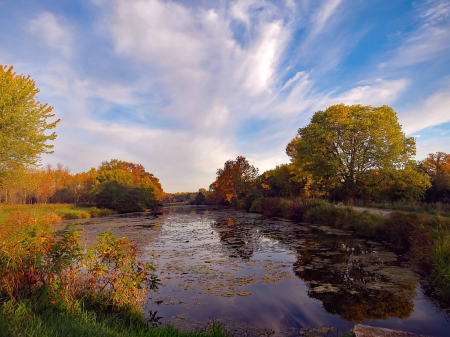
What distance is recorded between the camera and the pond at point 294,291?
515cm

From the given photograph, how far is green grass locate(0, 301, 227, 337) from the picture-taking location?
3113 mm

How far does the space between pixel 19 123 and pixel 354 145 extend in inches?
1229

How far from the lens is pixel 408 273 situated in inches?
307

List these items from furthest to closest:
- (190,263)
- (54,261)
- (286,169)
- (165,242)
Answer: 1. (286,169)
2. (165,242)
3. (190,263)
4. (54,261)

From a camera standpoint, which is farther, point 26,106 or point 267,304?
point 26,106

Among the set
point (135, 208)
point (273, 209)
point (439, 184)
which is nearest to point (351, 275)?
point (273, 209)

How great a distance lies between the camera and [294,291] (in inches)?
272

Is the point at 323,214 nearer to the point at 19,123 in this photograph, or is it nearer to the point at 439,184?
the point at 439,184

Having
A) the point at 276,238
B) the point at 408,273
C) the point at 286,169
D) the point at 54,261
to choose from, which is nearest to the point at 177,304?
the point at 54,261

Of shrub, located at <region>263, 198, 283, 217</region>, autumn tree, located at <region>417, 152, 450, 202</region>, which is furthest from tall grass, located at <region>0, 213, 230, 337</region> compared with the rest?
autumn tree, located at <region>417, 152, 450, 202</region>

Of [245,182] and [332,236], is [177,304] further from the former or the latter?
[245,182]

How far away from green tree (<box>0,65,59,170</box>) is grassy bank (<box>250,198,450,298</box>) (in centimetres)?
2582

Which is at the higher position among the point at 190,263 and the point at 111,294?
the point at 111,294

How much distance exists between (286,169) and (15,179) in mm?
34678
